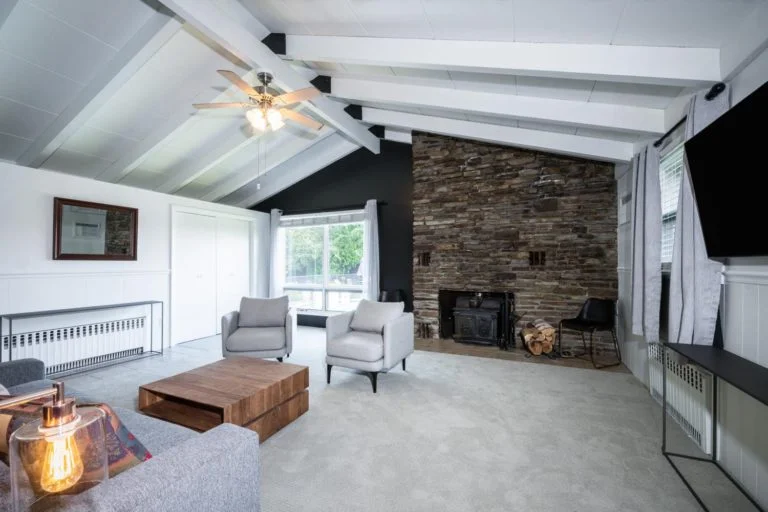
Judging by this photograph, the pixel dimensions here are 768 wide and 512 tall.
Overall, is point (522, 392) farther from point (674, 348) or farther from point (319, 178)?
point (319, 178)

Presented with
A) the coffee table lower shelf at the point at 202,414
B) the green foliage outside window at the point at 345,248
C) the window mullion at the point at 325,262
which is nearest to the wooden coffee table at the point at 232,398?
the coffee table lower shelf at the point at 202,414

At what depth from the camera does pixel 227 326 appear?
145 inches

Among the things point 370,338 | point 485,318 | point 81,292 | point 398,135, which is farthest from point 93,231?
point 485,318

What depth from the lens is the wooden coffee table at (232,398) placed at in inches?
84.7

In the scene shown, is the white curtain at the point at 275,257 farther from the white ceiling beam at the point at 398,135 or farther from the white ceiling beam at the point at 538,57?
the white ceiling beam at the point at 538,57

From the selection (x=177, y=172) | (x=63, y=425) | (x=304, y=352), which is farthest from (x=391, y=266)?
(x=63, y=425)

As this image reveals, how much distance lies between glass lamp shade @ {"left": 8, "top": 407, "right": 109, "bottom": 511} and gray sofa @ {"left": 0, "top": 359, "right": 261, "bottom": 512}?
47mm

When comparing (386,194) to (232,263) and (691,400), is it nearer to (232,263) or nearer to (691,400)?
(232,263)

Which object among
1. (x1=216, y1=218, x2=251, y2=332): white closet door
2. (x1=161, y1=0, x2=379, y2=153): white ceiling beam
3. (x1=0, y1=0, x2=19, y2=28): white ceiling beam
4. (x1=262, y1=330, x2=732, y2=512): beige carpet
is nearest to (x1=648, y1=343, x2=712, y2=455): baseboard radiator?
(x1=262, y1=330, x2=732, y2=512): beige carpet

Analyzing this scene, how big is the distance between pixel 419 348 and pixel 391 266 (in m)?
1.55

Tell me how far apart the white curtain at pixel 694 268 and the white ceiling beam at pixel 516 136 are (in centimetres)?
152

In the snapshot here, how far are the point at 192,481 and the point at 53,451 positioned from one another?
0.37 m

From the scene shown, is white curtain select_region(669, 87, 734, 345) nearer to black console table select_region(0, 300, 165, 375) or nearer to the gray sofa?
the gray sofa

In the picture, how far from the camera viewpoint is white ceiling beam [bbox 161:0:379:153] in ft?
8.18
